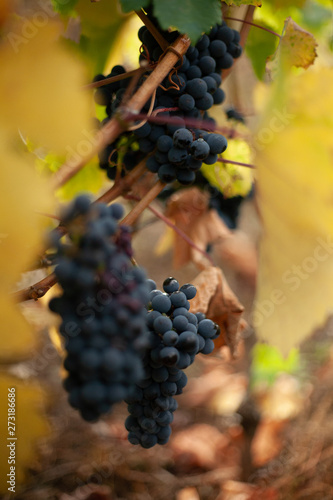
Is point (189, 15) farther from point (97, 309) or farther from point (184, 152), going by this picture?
point (97, 309)

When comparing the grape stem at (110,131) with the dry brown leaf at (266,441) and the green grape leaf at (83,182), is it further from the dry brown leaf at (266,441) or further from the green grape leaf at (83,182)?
the dry brown leaf at (266,441)

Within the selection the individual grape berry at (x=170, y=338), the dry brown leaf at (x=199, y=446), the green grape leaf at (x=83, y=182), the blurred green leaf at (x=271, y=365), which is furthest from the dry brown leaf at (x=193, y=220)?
the blurred green leaf at (x=271, y=365)

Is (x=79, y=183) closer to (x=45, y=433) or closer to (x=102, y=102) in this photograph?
(x=102, y=102)

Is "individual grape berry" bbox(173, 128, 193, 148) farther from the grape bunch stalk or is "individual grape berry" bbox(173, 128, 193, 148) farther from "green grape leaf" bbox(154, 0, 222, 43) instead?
the grape bunch stalk

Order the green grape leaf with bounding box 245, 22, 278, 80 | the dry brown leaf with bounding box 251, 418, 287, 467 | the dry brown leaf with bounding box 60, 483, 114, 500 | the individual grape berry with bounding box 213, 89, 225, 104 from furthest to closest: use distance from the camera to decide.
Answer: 1. the dry brown leaf with bounding box 251, 418, 287, 467
2. the dry brown leaf with bounding box 60, 483, 114, 500
3. the green grape leaf with bounding box 245, 22, 278, 80
4. the individual grape berry with bounding box 213, 89, 225, 104

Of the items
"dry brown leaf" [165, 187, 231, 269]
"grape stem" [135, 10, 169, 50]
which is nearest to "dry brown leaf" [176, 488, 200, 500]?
"dry brown leaf" [165, 187, 231, 269]

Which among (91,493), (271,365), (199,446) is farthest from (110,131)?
(271,365)
